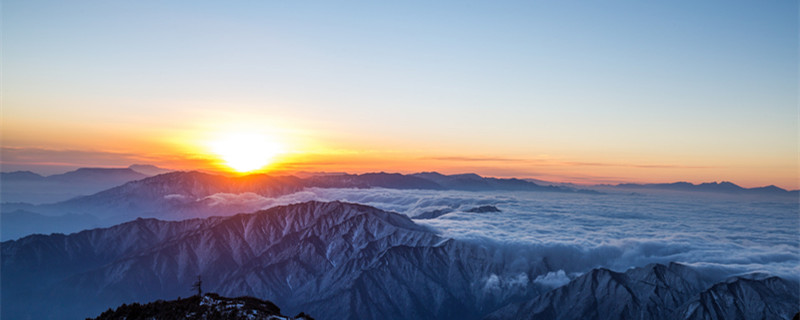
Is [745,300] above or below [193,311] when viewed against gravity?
below

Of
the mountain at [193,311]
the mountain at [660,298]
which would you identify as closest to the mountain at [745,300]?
the mountain at [660,298]

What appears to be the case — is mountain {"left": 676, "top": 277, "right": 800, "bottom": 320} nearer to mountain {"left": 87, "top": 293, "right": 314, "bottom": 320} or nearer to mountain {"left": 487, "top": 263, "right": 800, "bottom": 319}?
mountain {"left": 487, "top": 263, "right": 800, "bottom": 319}

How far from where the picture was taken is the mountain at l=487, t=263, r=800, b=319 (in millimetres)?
145375

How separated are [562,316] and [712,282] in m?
62.6

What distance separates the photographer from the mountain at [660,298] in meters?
145

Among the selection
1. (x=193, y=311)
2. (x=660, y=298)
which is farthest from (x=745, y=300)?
(x=193, y=311)

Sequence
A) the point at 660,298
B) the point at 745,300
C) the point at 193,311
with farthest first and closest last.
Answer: the point at 660,298, the point at 745,300, the point at 193,311

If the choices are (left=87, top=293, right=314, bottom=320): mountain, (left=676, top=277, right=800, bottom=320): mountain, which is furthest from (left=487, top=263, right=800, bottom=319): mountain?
(left=87, top=293, right=314, bottom=320): mountain

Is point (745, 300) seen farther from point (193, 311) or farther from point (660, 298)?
point (193, 311)

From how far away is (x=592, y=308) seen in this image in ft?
579

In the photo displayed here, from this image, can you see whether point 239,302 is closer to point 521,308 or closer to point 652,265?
point 521,308

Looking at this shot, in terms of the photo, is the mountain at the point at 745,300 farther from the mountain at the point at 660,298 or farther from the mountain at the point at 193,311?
the mountain at the point at 193,311

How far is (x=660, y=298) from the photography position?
555 ft

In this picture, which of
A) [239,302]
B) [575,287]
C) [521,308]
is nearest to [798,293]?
[575,287]
